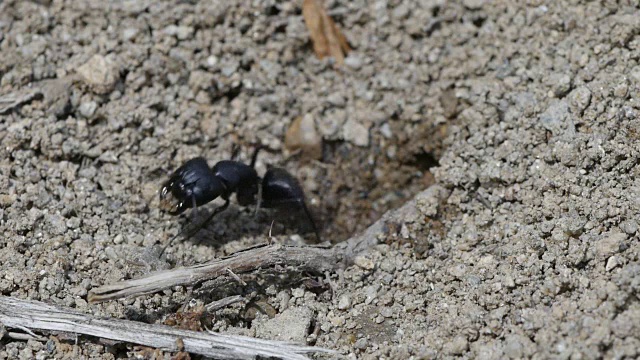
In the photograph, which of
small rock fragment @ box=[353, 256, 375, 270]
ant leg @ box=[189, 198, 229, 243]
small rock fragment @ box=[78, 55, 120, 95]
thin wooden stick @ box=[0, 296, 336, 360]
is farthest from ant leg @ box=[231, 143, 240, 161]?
thin wooden stick @ box=[0, 296, 336, 360]

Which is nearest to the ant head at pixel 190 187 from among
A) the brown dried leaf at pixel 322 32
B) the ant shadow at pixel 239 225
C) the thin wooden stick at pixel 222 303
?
the ant shadow at pixel 239 225

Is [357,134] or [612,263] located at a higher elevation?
[612,263]

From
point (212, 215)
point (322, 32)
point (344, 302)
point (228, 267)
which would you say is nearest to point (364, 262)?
point (344, 302)

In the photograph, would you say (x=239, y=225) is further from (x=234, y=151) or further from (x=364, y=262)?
(x=364, y=262)

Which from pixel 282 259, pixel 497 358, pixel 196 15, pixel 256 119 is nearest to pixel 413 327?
pixel 497 358

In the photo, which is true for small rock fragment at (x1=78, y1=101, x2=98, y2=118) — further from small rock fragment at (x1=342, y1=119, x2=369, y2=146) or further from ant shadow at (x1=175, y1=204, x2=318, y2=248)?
small rock fragment at (x1=342, y1=119, x2=369, y2=146)

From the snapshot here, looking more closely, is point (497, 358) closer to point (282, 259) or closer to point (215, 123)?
point (282, 259)

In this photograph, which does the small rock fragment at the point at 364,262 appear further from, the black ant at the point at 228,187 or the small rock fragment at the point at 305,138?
the small rock fragment at the point at 305,138
